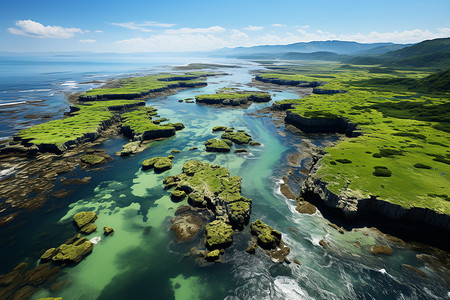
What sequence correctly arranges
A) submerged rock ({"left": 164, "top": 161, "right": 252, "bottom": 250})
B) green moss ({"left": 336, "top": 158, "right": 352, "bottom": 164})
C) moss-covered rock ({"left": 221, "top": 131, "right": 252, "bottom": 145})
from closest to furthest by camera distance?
submerged rock ({"left": 164, "top": 161, "right": 252, "bottom": 250})
green moss ({"left": 336, "top": 158, "right": 352, "bottom": 164})
moss-covered rock ({"left": 221, "top": 131, "right": 252, "bottom": 145})

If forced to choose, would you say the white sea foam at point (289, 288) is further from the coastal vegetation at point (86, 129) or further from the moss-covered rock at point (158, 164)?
the coastal vegetation at point (86, 129)

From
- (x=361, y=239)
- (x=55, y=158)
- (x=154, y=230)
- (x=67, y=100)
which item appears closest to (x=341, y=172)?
(x=361, y=239)

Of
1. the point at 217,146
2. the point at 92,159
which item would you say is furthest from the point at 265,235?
the point at 92,159

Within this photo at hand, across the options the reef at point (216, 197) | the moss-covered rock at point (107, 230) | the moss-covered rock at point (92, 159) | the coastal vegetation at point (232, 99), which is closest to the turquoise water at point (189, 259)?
the moss-covered rock at point (107, 230)

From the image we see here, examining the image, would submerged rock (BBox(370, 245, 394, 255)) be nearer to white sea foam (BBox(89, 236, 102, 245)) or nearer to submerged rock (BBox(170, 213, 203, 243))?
submerged rock (BBox(170, 213, 203, 243))

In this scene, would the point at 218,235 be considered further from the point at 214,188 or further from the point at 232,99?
the point at 232,99

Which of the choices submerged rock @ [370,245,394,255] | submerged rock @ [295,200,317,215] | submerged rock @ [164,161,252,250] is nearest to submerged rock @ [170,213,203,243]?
submerged rock @ [164,161,252,250]

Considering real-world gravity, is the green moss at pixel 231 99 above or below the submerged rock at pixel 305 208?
above
